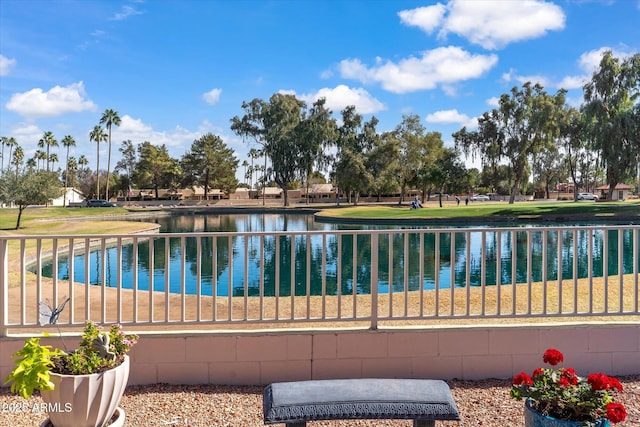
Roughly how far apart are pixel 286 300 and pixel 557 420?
533 cm

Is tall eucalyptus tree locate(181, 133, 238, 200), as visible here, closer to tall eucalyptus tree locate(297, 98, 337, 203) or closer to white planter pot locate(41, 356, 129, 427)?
tall eucalyptus tree locate(297, 98, 337, 203)

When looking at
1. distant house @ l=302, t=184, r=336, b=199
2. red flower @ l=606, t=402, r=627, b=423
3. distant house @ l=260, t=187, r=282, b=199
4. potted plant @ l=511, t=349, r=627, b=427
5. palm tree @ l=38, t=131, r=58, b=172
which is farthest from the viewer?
distant house @ l=260, t=187, r=282, b=199

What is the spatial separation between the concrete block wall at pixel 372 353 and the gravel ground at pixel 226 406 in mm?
105

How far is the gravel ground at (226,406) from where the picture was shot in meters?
2.82

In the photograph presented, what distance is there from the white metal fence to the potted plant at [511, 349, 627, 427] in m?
1.19

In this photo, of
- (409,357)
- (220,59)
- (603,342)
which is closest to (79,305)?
(409,357)

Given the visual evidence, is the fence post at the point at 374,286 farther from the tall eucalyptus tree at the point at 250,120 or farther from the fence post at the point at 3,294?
the tall eucalyptus tree at the point at 250,120

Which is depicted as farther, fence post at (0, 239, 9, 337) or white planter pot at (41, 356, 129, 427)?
fence post at (0, 239, 9, 337)

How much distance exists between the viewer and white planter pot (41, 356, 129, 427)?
2322 millimetres

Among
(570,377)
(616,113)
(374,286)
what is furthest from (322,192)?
(570,377)

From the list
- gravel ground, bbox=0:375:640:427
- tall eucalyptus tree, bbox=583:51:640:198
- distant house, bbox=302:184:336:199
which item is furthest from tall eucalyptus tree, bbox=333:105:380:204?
gravel ground, bbox=0:375:640:427

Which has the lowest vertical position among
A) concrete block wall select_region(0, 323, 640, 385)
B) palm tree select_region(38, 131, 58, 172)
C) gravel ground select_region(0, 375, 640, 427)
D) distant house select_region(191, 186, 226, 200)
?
gravel ground select_region(0, 375, 640, 427)

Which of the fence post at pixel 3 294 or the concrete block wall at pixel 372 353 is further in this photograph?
the concrete block wall at pixel 372 353

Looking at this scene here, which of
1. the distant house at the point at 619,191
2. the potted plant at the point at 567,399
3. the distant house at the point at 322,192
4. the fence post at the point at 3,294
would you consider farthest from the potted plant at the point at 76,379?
the distant house at the point at 619,191
